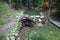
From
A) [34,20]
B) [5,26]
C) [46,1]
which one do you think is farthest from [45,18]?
[5,26]

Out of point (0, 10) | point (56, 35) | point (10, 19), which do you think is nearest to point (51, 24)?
point (56, 35)

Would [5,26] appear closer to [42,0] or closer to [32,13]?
[32,13]

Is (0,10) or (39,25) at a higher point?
(0,10)

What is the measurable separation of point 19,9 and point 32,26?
296cm

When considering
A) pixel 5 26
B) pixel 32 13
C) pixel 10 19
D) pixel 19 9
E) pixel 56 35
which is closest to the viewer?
pixel 56 35

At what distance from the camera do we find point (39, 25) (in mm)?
11664

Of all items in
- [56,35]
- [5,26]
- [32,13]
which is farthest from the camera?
[32,13]

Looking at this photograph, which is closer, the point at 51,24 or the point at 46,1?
the point at 51,24

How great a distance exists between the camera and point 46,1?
14.2 m

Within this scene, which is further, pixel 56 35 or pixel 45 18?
pixel 45 18

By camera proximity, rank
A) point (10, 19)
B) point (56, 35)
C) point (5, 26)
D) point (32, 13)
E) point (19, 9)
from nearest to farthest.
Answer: point (56, 35)
point (5, 26)
point (10, 19)
point (32, 13)
point (19, 9)

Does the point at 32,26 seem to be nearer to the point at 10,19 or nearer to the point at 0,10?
the point at 10,19

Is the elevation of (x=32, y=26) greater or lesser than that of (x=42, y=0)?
lesser

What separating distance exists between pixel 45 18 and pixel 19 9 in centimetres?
257
